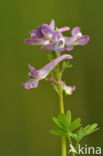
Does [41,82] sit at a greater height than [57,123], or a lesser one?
greater

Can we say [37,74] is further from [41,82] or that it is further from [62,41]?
[41,82]

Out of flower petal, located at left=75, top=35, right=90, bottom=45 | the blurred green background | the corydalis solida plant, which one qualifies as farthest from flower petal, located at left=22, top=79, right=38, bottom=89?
the blurred green background

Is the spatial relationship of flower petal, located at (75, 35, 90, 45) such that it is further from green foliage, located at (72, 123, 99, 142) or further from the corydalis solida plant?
green foliage, located at (72, 123, 99, 142)

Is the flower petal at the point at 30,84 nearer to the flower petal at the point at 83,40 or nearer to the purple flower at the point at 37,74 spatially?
the purple flower at the point at 37,74

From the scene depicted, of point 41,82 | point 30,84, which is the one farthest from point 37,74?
point 41,82

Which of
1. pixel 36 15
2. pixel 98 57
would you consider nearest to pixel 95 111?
pixel 98 57

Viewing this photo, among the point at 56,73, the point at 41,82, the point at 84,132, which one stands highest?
the point at 41,82

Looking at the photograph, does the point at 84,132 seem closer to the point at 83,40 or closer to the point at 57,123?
the point at 57,123

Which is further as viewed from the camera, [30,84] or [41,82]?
[41,82]
